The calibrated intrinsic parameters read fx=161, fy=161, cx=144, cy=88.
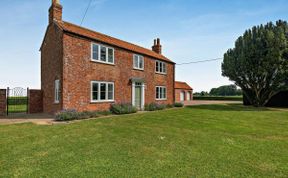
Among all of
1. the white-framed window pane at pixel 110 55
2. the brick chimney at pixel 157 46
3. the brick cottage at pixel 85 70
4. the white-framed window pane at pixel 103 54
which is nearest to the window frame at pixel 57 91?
the brick cottage at pixel 85 70

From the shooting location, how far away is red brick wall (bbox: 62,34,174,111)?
11938mm

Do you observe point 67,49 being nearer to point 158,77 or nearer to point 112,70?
point 112,70

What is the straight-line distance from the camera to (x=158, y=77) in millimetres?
20297

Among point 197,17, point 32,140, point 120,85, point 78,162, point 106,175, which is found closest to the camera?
point 106,175

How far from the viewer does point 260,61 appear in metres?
20.3

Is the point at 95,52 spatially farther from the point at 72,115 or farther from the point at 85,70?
the point at 72,115

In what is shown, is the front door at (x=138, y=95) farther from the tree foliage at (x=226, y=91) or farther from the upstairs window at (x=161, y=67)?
the tree foliage at (x=226, y=91)

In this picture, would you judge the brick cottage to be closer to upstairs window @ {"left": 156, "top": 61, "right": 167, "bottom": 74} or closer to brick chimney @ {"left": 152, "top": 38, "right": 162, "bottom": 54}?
upstairs window @ {"left": 156, "top": 61, "right": 167, "bottom": 74}

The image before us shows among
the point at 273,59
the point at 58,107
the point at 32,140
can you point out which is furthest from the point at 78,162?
the point at 273,59

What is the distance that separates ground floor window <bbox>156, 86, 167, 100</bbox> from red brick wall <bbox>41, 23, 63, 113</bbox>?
11.5 meters

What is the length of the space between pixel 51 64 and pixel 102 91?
195 inches

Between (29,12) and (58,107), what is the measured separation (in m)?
6.66

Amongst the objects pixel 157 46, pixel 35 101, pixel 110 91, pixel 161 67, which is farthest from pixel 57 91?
pixel 157 46

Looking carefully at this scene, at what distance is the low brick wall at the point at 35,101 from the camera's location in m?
14.5
